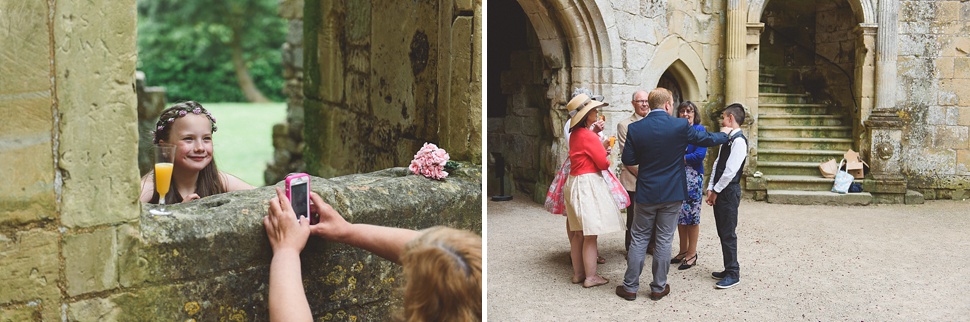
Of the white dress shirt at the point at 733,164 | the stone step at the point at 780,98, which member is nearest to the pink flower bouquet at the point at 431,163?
the white dress shirt at the point at 733,164

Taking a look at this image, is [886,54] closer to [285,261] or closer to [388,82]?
[388,82]

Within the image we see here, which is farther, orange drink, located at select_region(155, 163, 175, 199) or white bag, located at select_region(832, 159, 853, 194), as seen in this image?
white bag, located at select_region(832, 159, 853, 194)

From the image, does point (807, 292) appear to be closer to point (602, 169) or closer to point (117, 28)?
point (602, 169)

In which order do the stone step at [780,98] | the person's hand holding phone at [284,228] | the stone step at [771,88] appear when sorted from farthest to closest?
the stone step at [771,88], the stone step at [780,98], the person's hand holding phone at [284,228]

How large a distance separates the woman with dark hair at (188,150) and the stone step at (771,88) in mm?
9023

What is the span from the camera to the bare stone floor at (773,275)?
394 cm

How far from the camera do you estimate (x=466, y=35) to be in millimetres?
2676

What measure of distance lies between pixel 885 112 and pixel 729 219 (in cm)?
548

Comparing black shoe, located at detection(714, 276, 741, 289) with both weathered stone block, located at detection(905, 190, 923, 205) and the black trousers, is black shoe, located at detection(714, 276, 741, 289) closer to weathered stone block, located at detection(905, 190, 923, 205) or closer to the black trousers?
the black trousers

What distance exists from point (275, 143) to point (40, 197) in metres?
5.77

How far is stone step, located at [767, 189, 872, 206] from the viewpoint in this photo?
8.03 metres

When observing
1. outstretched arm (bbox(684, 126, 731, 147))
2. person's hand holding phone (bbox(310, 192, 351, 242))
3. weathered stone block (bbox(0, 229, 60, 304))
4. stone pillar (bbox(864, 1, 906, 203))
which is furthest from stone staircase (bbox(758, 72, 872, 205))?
weathered stone block (bbox(0, 229, 60, 304))

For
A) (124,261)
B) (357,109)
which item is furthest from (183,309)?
(357,109)

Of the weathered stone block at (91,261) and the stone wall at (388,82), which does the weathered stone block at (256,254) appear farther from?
the stone wall at (388,82)
